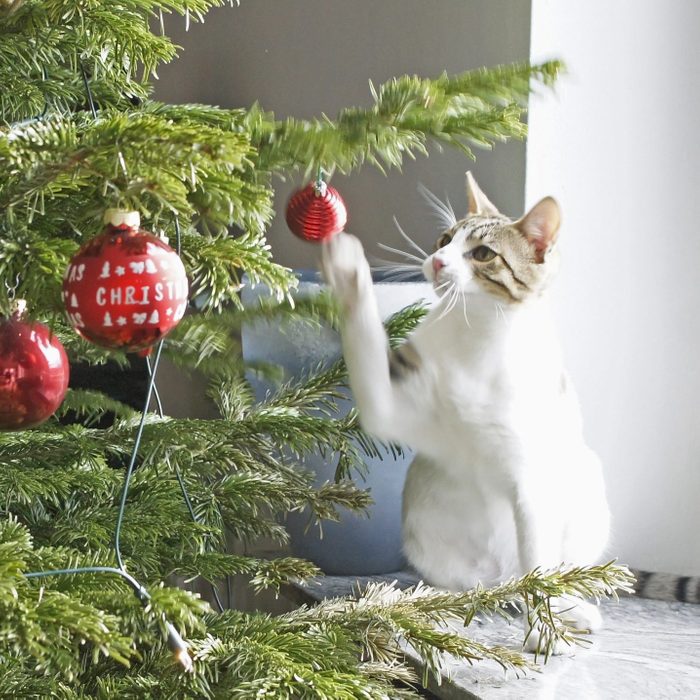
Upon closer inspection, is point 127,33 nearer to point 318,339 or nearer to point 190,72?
point 318,339

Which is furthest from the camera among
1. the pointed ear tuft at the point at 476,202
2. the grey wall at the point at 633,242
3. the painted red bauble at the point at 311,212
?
the grey wall at the point at 633,242

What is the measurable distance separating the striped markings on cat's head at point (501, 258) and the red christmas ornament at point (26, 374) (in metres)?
0.42

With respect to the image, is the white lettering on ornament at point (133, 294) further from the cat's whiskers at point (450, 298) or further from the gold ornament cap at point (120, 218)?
the cat's whiskers at point (450, 298)

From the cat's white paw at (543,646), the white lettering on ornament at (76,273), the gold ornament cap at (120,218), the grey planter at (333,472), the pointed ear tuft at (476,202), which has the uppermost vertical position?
the pointed ear tuft at (476,202)

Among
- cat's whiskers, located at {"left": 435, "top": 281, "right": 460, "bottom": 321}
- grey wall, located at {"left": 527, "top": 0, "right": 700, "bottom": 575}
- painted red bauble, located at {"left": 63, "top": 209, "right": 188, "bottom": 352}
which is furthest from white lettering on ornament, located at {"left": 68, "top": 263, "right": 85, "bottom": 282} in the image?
grey wall, located at {"left": 527, "top": 0, "right": 700, "bottom": 575}

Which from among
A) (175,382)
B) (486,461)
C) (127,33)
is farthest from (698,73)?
(175,382)

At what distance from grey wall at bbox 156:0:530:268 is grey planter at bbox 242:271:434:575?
26 centimetres

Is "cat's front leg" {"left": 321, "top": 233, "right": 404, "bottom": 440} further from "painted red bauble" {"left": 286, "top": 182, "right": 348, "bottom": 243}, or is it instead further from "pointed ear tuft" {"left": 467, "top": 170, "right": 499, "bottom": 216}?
"pointed ear tuft" {"left": 467, "top": 170, "right": 499, "bottom": 216}

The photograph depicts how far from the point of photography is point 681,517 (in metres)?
1.12

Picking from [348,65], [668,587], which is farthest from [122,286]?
[348,65]

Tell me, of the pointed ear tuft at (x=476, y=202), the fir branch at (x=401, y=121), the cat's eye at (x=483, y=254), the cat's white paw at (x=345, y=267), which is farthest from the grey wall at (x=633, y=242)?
the fir branch at (x=401, y=121)

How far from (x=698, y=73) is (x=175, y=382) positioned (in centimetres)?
85

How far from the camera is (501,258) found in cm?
87

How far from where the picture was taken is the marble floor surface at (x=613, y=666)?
778 mm
